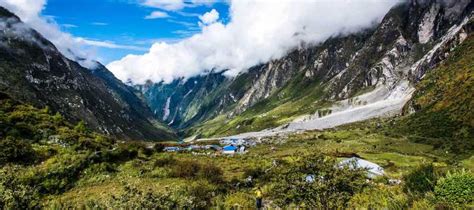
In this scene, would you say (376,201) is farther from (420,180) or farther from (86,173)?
(86,173)

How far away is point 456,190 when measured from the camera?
24328 mm

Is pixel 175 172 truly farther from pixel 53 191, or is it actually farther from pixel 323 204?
pixel 323 204

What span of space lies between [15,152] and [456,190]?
43096mm

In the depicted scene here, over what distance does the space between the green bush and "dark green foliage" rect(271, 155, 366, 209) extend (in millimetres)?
5323

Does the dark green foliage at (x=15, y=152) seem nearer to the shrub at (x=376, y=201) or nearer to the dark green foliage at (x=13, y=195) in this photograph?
the dark green foliage at (x=13, y=195)

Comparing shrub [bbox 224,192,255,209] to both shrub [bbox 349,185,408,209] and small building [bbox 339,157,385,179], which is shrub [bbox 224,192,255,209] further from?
shrub [bbox 349,185,408,209]

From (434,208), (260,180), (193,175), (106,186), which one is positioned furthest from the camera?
(260,180)

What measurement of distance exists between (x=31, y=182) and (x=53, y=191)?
2.18 m

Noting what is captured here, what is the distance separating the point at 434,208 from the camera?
70.9ft

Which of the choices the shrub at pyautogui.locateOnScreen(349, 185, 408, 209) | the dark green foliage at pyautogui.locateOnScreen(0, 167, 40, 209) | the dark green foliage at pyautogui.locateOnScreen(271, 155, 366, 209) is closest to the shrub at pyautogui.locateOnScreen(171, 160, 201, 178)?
the dark green foliage at pyautogui.locateOnScreen(0, 167, 40, 209)

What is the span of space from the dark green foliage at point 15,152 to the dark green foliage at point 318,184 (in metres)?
32.0

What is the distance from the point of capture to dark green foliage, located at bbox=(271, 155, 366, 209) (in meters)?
27.9

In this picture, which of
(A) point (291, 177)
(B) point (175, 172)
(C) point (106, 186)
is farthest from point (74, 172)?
(A) point (291, 177)

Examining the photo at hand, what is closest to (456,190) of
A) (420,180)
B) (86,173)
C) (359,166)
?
(420,180)
